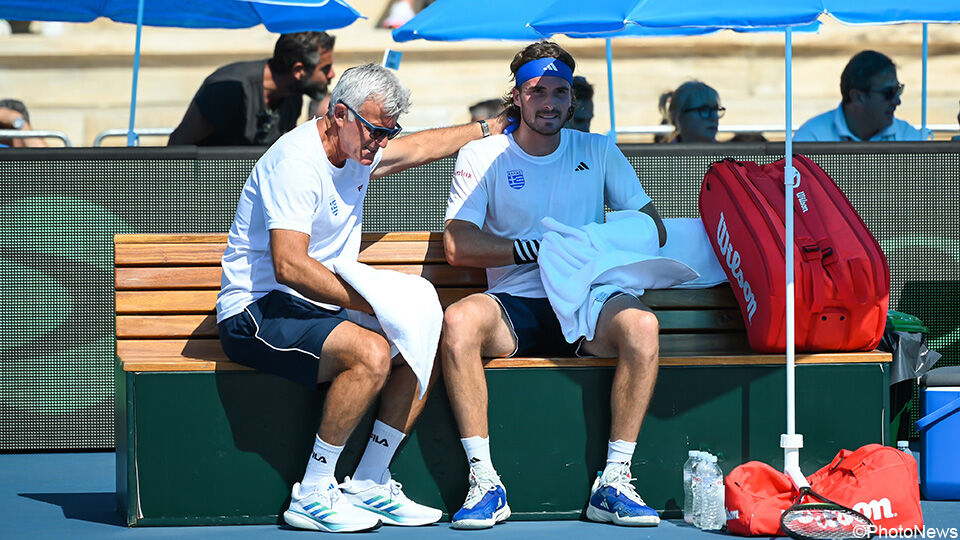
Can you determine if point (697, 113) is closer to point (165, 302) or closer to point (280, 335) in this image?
point (165, 302)

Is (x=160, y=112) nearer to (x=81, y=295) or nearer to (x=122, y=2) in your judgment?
(x=122, y=2)

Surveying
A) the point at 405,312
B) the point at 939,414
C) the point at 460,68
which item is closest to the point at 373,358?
the point at 405,312

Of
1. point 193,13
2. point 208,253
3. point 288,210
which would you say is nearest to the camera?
point 288,210

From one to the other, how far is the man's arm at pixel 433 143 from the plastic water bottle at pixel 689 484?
150cm

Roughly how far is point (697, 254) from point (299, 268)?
5.47 ft

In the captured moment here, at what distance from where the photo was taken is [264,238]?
488 cm

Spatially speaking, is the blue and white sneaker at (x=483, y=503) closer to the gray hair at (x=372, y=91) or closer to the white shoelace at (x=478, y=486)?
the white shoelace at (x=478, y=486)

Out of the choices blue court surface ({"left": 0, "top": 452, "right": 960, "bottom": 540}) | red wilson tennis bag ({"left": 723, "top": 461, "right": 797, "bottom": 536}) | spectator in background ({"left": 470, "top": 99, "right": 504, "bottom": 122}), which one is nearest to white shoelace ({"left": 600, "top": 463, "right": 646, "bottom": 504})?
blue court surface ({"left": 0, "top": 452, "right": 960, "bottom": 540})

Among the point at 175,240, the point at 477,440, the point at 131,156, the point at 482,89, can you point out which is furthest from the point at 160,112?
the point at 477,440

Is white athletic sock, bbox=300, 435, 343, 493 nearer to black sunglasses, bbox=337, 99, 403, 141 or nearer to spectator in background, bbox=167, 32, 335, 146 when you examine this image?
black sunglasses, bbox=337, 99, 403, 141

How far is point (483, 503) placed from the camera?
188 inches

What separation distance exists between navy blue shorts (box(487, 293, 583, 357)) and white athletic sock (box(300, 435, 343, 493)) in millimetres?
758

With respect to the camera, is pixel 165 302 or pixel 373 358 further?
pixel 165 302

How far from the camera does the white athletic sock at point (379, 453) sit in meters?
4.87
